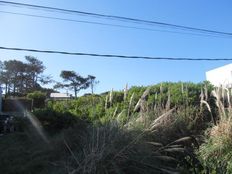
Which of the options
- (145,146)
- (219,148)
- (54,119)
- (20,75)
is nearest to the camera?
(145,146)

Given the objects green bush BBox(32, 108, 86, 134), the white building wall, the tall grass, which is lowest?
the tall grass

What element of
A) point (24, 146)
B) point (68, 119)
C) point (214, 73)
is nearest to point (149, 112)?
point (24, 146)

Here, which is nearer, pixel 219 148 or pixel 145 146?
pixel 145 146

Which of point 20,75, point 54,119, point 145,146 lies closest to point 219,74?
point 54,119

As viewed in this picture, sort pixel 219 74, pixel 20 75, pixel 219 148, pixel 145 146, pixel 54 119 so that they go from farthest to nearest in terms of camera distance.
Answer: pixel 20 75 < pixel 219 74 < pixel 54 119 < pixel 219 148 < pixel 145 146

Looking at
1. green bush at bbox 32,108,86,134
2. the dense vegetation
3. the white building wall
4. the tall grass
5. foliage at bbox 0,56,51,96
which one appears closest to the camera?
the dense vegetation

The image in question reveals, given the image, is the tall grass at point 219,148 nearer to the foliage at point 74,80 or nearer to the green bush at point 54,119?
the green bush at point 54,119

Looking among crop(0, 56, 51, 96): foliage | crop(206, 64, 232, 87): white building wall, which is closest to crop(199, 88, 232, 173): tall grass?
crop(206, 64, 232, 87): white building wall

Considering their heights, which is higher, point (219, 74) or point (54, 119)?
point (219, 74)

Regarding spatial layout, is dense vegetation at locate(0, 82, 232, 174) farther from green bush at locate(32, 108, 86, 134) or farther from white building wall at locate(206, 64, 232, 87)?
white building wall at locate(206, 64, 232, 87)

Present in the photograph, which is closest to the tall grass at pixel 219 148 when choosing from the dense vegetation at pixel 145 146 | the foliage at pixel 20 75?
the dense vegetation at pixel 145 146

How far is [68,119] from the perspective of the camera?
15.8 meters

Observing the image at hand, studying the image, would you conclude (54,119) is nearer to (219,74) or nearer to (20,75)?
(219,74)

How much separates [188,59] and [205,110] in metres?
8.10
